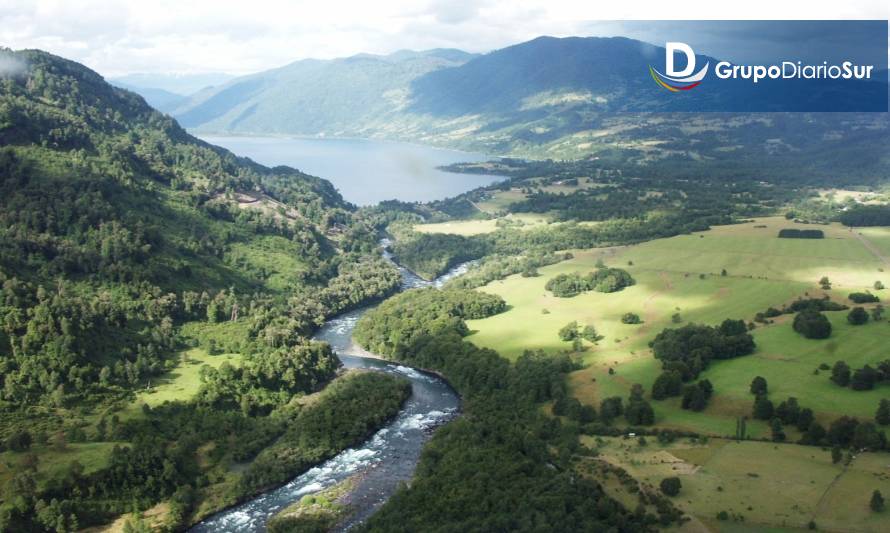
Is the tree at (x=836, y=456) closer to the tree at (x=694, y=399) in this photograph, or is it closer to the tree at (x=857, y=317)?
the tree at (x=694, y=399)

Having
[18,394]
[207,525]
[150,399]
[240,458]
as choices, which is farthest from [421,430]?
[18,394]

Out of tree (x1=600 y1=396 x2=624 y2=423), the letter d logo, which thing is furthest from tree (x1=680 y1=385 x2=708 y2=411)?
the letter d logo

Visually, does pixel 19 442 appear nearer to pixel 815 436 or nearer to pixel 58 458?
pixel 58 458

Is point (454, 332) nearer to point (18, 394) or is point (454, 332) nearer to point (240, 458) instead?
point (240, 458)

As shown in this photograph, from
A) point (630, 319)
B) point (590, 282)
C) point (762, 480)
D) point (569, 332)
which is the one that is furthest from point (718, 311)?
point (762, 480)

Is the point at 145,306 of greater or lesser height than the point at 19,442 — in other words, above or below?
above

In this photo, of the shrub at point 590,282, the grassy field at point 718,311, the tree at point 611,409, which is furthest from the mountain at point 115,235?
the tree at point 611,409

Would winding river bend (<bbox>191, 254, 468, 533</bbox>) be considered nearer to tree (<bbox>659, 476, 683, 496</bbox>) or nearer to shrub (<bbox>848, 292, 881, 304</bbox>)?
tree (<bbox>659, 476, 683, 496</bbox>)
